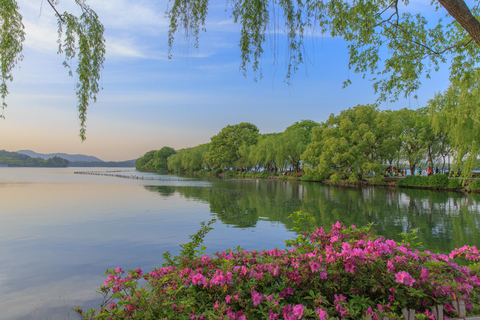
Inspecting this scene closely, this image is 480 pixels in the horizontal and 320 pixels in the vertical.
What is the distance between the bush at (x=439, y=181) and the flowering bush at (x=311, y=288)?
30.1m

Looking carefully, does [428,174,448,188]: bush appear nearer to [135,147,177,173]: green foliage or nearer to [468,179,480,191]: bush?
[468,179,480,191]: bush

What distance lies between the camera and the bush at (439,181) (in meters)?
28.4

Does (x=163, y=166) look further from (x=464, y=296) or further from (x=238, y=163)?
(x=464, y=296)

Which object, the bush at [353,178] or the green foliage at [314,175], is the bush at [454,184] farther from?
the green foliage at [314,175]

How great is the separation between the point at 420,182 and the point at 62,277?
3236 centimetres

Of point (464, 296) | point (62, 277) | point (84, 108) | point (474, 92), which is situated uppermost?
point (474, 92)

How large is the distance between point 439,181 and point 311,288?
31.5 m

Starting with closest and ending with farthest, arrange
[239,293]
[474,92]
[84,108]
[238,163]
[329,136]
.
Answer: [239,293] < [84,108] < [474,92] < [329,136] < [238,163]

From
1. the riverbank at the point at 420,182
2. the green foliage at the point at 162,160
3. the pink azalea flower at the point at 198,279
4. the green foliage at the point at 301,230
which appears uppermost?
the green foliage at the point at 162,160

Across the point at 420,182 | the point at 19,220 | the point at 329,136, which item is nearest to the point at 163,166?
the point at 329,136

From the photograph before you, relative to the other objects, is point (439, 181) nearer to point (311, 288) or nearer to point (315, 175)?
point (315, 175)

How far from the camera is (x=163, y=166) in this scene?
11569 centimetres

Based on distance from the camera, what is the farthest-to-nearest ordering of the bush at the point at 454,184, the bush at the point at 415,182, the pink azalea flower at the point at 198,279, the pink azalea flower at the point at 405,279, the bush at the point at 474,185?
the bush at the point at 415,182 < the bush at the point at 454,184 < the bush at the point at 474,185 < the pink azalea flower at the point at 198,279 < the pink azalea flower at the point at 405,279

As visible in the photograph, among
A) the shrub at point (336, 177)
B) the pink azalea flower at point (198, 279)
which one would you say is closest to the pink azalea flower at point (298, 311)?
the pink azalea flower at point (198, 279)
